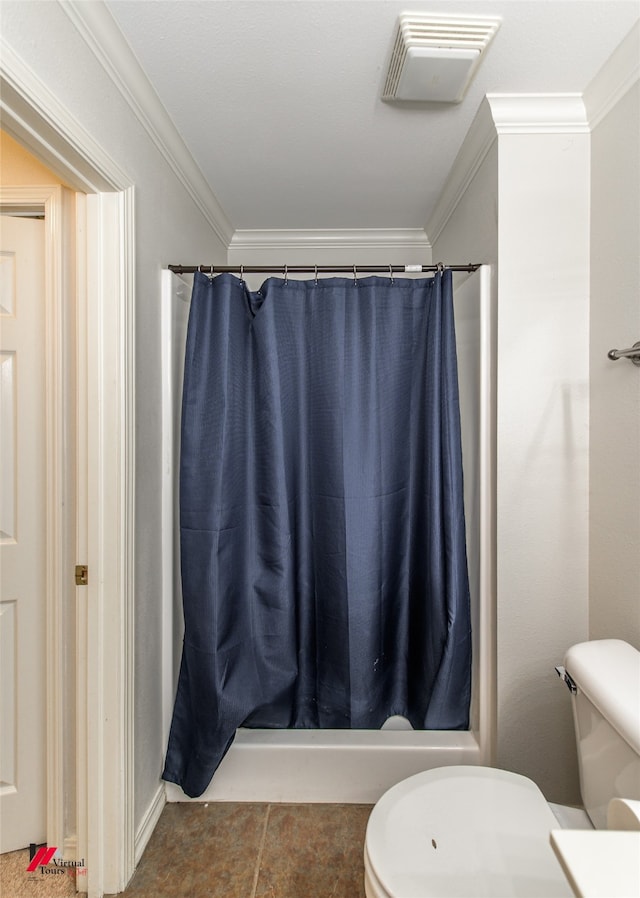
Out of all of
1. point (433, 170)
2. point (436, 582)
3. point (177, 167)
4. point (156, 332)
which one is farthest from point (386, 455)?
point (177, 167)

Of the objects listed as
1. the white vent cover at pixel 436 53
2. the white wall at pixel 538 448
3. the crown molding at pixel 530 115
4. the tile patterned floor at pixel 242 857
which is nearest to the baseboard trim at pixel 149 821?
the tile patterned floor at pixel 242 857

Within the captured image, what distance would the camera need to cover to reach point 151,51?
1179 mm

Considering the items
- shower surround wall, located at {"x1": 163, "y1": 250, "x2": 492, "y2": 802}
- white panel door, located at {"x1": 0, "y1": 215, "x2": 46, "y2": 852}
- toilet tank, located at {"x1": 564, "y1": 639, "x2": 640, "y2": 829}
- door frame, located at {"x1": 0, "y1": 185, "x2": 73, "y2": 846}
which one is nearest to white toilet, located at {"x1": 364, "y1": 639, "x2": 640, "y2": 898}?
toilet tank, located at {"x1": 564, "y1": 639, "x2": 640, "y2": 829}

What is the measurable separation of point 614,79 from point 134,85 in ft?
4.46

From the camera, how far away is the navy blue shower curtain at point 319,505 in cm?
150

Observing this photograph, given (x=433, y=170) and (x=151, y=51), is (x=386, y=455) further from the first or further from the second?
(x=151, y=51)

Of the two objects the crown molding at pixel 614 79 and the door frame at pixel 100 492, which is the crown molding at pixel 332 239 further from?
the door frame at pixel 100 492

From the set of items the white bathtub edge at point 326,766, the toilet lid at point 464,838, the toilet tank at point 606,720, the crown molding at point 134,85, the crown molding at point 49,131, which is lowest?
the white bathtub edge at point 326,766

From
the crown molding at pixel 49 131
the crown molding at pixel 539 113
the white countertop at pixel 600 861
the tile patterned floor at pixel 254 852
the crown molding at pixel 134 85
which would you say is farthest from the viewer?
the crown molding at pixel 539 113

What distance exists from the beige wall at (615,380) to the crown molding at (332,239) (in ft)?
3.57

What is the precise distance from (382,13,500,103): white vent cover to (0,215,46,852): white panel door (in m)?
1.14

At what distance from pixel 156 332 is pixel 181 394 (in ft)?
0.80
